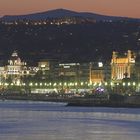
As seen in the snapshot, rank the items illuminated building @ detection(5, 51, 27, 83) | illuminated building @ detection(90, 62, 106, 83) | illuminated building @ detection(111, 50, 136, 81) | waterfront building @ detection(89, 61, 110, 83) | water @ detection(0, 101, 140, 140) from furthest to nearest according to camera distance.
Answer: illuminated building @ detection(5, 51, 27, 83) → illuminated building @ detection(90, 62, 106, 83) → waterfront building @ detection(89, 61, 110, 83) → illuminated building @ detection(111, 50, 136, 81) → water @ detection(0, 101, 140, 140)

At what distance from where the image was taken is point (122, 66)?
12975 centimetres

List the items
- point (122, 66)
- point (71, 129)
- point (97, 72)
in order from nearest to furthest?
point (71, 129)
point (122, 66)
point (97, 72)

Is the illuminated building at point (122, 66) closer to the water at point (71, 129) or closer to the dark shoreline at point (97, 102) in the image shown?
the dark shoreline at point (97, 102)

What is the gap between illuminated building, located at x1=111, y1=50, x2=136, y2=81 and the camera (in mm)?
125750

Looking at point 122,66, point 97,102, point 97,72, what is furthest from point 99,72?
point 97,102

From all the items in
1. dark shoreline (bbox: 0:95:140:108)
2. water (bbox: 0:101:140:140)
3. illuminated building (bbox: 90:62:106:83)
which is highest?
illuminated building (bbox: 90:62:106:83)

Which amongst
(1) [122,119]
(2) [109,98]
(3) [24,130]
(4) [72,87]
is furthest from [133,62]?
(3) [24,130]

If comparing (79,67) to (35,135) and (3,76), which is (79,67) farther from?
(35,135)

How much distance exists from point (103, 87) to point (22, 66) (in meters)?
31.8

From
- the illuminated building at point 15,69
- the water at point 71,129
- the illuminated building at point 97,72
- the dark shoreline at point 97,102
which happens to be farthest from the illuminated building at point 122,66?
the water at point 71,129

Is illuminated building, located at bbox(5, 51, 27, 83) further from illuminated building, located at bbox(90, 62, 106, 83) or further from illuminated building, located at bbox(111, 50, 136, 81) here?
illuminated building, located at bbox(111, 50, 136, 81)

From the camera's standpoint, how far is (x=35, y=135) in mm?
48531

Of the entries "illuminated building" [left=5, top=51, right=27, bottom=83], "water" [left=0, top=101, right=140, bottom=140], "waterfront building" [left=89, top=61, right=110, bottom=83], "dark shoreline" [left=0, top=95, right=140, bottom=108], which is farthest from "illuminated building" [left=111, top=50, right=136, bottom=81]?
"water" [left=0, top=101, right=140, bottom=140]

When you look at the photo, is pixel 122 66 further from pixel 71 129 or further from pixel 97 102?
pixel 71 129
